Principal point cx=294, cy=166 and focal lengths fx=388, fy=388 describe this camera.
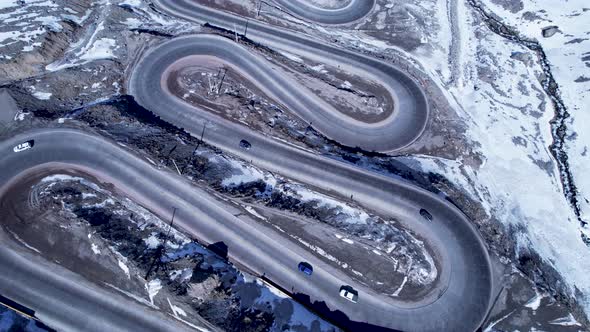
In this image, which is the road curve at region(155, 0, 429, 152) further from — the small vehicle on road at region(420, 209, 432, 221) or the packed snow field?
the small vehicle on road at region(420, 209, 432, 221)

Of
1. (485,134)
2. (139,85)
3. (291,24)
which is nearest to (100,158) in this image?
(139,85)

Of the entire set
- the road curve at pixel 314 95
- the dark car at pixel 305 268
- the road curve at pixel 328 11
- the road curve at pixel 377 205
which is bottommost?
the dark car at pixel 305 268

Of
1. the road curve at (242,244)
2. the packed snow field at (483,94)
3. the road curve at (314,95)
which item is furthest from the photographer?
the road curve at (314,95)

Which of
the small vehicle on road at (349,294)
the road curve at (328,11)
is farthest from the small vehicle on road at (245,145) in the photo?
the road curve at (328,11)

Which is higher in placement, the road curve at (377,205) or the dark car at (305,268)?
the road curve at (377,205)

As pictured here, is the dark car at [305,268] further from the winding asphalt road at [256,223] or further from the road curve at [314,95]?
the road curve at [314,95]

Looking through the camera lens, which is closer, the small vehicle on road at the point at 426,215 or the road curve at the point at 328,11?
the small vehicle on road at the point at 426,215

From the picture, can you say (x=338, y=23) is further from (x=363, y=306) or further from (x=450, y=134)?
(x=363, y=306)
